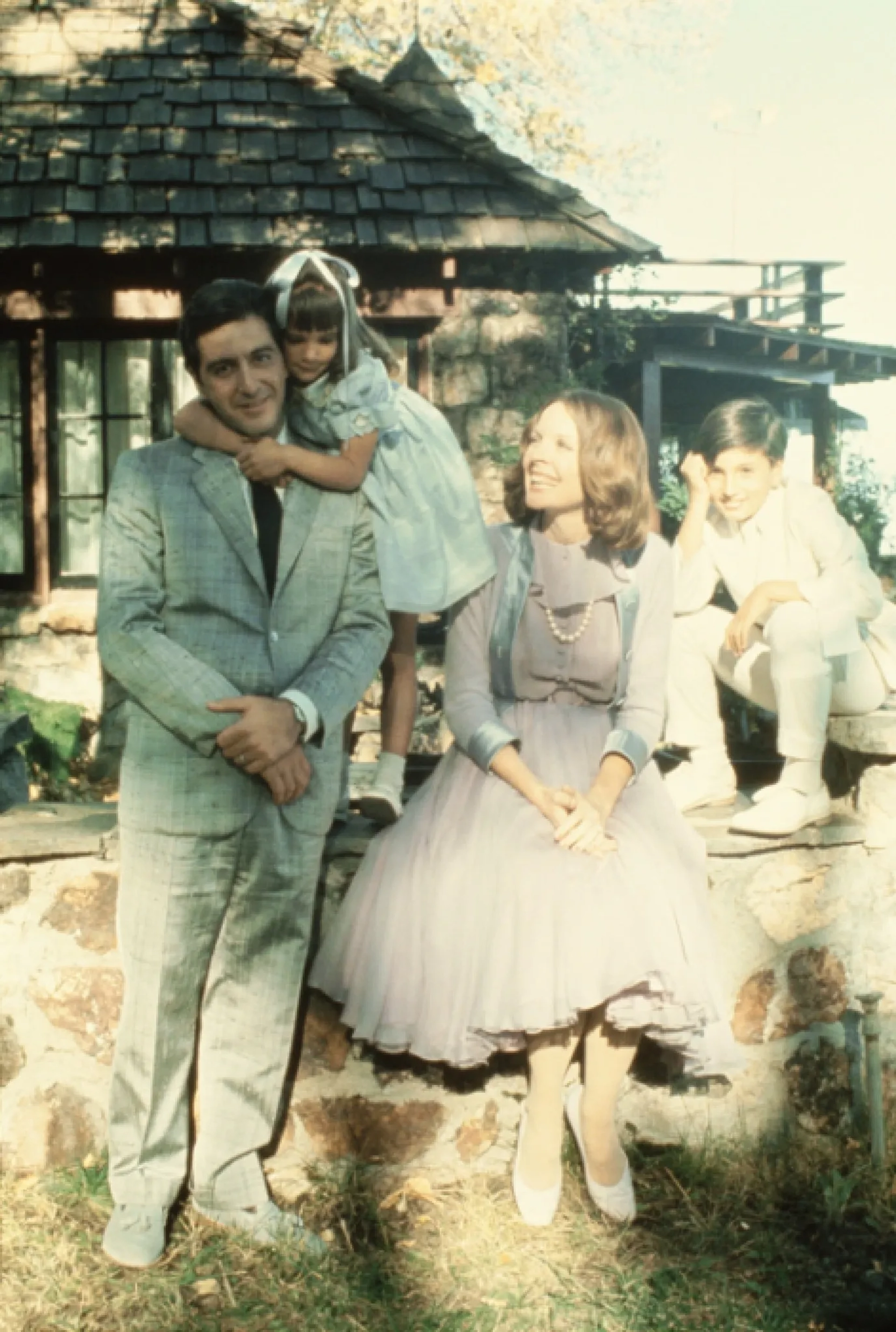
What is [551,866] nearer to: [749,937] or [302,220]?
[749,937]

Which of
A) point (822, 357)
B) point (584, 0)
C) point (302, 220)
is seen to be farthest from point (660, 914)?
point (584, 0)

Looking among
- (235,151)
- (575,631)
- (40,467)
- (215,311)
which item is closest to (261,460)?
(215,311)

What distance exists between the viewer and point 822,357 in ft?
44.5

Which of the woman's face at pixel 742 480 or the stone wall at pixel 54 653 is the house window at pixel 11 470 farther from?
the woman's face at pixel 742 480

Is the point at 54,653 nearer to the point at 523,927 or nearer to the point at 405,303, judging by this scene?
the point at 405,303

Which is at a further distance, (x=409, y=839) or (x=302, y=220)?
(x=302, y=220)

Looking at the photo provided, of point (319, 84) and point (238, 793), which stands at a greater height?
point (319, 84)

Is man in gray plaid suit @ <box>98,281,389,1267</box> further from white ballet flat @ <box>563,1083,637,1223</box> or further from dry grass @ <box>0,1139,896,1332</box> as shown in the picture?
white ballet flat @ <box>563,1083,637,1223</box>

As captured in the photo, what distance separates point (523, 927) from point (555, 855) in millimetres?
177

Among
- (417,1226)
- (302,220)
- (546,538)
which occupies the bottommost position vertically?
(417,1226)

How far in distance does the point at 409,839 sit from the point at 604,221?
5.64m

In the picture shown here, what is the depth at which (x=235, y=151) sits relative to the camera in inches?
302

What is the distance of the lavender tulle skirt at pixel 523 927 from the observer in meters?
2.75

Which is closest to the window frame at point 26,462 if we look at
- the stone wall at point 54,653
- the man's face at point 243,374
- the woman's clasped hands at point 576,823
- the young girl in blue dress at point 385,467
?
the stone wall at point 54,653
